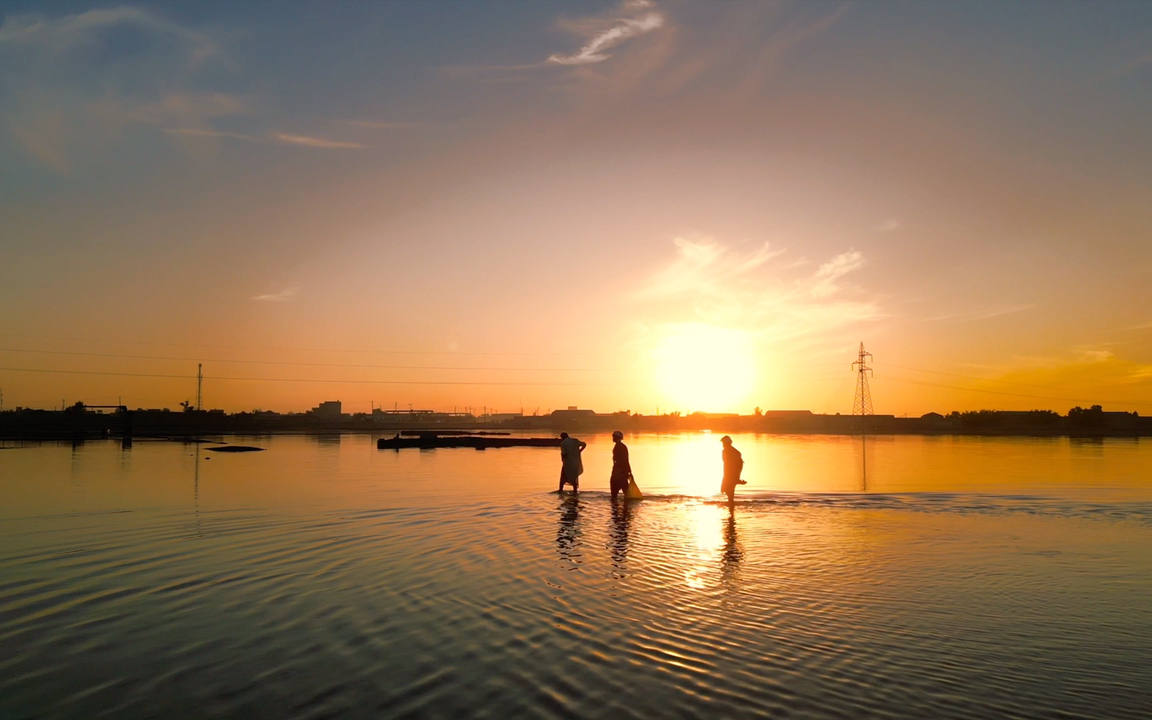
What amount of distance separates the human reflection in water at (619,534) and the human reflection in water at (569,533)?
0.80 m

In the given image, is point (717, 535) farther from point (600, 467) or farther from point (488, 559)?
point (600, 467)

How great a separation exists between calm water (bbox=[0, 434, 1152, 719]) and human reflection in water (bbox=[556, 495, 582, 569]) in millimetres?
131

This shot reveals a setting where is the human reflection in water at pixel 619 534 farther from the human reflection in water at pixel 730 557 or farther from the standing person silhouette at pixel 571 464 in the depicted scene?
the standing person silhouette at pixel 571 464

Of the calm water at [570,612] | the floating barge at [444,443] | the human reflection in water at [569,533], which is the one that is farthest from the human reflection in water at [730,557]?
the floating barge at [444,443]

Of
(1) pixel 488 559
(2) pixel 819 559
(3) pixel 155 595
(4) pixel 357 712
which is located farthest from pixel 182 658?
(2) pixel 819 559

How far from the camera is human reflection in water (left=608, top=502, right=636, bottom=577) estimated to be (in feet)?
47.2

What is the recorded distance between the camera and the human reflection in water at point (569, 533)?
15383 mm

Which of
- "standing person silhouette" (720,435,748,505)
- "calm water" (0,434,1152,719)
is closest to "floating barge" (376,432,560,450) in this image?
"calm water" (0,434,1152,719)

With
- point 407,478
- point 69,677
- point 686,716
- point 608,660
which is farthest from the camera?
point 407,478

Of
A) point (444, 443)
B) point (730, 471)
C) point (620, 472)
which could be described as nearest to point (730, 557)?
point (730, 471)

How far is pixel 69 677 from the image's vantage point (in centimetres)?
800

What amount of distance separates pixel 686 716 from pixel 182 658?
6102mm

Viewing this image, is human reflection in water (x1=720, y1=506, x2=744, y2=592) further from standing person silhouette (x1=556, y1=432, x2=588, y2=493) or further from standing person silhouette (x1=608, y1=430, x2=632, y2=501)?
standing person silhouette (x1=556, y1=432, x2=588, y2=493)

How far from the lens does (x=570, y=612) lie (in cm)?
1072
